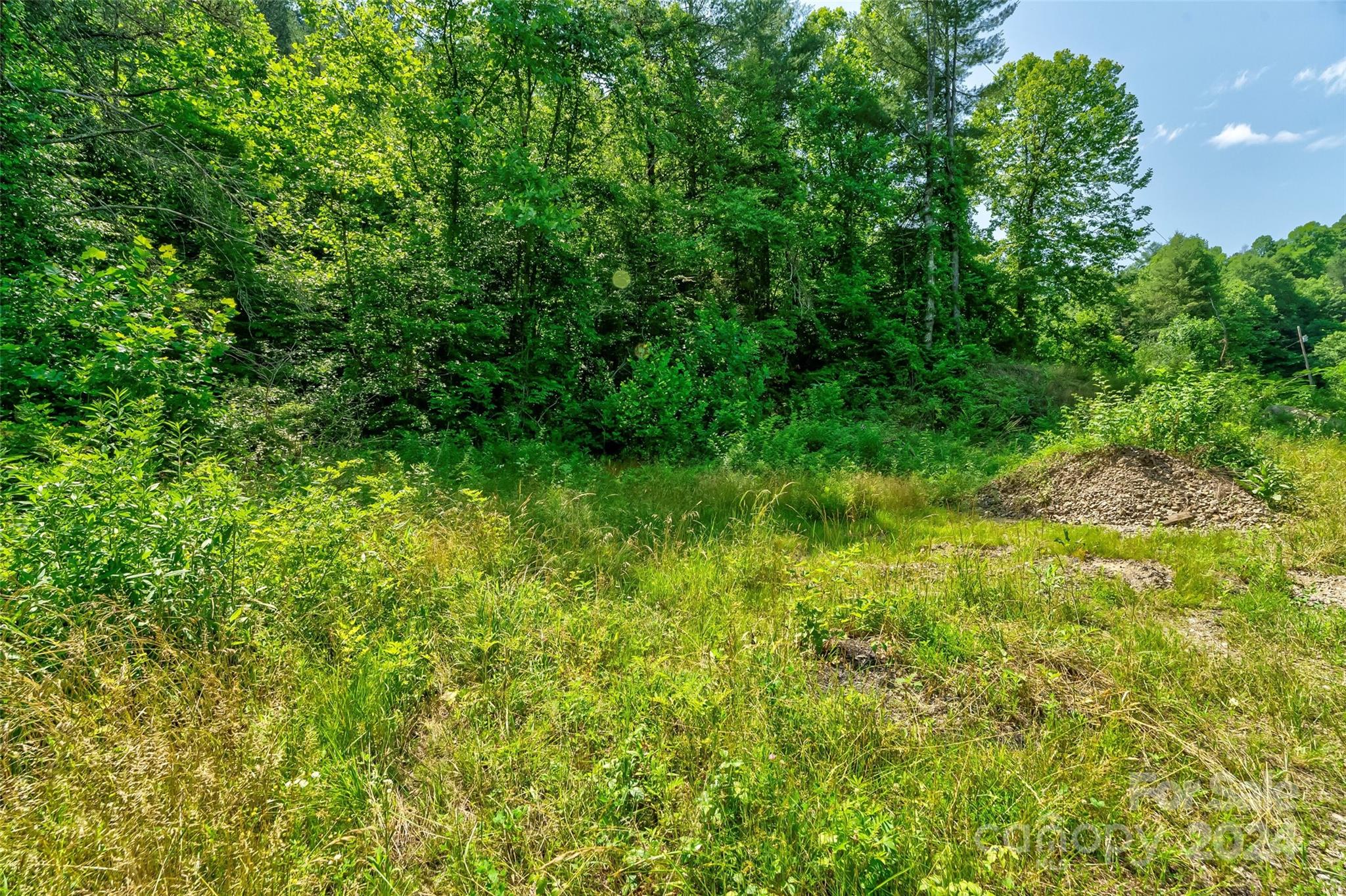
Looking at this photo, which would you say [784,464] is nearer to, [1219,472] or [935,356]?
[1219,472]

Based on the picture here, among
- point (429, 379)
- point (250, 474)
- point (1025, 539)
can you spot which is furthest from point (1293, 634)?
point (429, 379)

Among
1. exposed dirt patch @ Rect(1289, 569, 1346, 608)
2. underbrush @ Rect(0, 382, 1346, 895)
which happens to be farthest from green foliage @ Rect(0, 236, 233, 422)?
exposed dirt patch @ Rect(1289, 569, 1346, 608)

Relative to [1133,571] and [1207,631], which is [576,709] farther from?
[1133,571]

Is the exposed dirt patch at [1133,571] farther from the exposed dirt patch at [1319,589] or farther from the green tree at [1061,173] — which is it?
the green tree at [1061,173]

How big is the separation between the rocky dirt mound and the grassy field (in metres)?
2.46

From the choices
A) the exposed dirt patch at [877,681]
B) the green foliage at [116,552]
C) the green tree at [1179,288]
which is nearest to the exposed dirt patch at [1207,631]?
the exposed dirt patch at [877,681]

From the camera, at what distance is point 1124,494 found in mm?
6062

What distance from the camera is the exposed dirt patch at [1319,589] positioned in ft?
11.0

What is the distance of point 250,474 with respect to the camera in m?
4.48

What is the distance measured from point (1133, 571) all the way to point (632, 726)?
4611 millimetres

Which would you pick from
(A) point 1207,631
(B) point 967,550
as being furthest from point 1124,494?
(A) point 1207,631

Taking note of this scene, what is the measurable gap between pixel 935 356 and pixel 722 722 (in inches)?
567

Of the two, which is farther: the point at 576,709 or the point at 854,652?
the point at 854,652

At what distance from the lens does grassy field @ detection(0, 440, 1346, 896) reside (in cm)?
161
